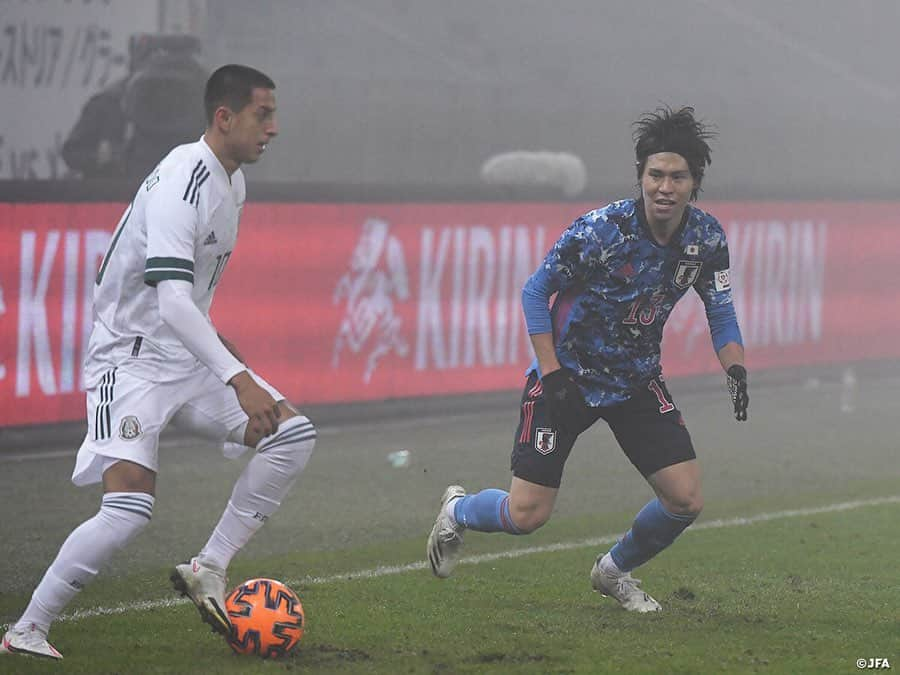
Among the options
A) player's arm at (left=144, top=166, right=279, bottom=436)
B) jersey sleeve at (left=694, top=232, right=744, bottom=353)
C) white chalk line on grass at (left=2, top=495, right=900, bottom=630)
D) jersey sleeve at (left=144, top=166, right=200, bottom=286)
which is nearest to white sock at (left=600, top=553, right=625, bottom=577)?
jersey sleeve at (left=694, top=232, right=744, bottom=353)

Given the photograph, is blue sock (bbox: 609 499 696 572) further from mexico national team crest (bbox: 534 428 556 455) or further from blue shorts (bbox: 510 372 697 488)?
mexico national team crest (bbox: 534 428 556 455)

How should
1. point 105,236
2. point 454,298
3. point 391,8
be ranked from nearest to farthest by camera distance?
1. point 105,236
2. point 454,298
3. point 391,8

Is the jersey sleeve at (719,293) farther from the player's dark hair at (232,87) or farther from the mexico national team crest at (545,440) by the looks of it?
the player's dark hair at (232,87)

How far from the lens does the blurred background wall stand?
57.9ft

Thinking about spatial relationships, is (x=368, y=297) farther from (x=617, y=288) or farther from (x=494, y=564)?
(x=617, y=288)

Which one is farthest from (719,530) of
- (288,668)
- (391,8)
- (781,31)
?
(781,31)

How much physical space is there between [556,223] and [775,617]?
26.0 ft

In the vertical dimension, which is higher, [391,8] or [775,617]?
[391,8]

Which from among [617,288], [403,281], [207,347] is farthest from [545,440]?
[403,281]

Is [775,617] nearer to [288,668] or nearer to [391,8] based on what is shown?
[288,668]

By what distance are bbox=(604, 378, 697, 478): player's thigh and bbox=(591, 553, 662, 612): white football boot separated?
482 millimetres

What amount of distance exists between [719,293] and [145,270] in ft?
7.40

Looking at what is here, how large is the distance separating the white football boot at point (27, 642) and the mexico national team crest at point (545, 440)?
198 centimetres

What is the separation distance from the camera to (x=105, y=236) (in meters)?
11.5
